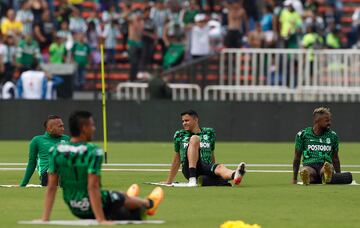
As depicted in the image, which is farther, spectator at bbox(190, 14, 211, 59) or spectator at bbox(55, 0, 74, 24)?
spectator at bbox(55, 0, 74, 24)

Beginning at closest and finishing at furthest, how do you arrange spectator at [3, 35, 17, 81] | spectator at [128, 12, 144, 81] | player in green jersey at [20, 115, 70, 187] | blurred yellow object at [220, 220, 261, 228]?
blurred yellow object at [220, 220, 261, 228], player in green jersey at [20, 115, 70, 187], spectator at [3, 35, 17, 81], spectator at [128, 12, 144, 81]

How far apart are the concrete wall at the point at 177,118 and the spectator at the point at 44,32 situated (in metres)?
3.94

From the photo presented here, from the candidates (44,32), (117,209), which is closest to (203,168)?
(117,209)

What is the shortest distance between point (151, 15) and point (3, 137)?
6429 millimetres

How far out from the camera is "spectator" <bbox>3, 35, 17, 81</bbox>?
117 ft

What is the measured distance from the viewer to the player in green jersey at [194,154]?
19828 mm

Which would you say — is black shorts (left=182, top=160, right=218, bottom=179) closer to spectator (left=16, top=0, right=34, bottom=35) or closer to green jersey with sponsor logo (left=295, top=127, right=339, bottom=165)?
green jersey with sponsor logo (left=295, top=127, right=339, bottom=165)

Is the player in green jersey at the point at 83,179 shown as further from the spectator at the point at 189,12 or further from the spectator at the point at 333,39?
the spectator at the point at 333,39

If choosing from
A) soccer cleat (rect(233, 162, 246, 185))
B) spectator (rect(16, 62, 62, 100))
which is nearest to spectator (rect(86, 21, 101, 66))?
spectator (rect(16, 62, 62, 100))

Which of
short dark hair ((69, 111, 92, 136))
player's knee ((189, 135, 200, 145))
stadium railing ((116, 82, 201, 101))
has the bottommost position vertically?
player's knee ((189, 135, 200, 145))

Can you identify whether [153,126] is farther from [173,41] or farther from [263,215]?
[263,215]

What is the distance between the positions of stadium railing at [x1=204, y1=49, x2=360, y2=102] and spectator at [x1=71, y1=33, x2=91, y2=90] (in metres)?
3.66

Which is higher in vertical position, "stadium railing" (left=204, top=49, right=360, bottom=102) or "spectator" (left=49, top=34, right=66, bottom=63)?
"spectator" (left=49, top=34, right=66, bottom=63)

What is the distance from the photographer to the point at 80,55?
36281 mm
